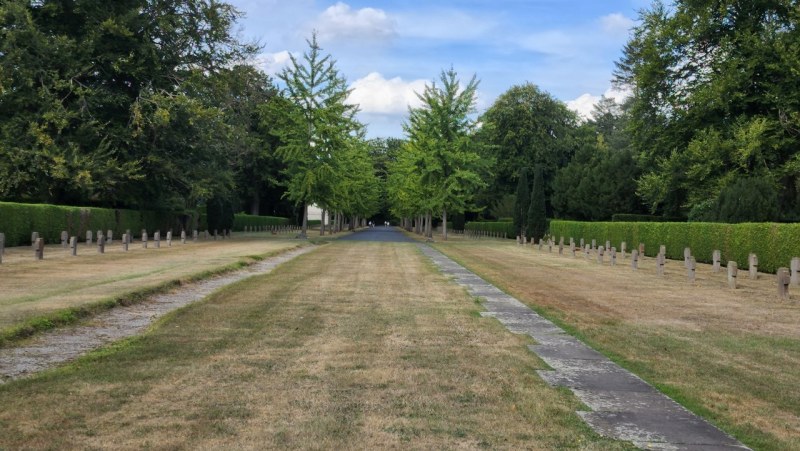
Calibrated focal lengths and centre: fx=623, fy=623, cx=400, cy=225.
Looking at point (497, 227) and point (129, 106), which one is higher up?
point (129, 106)

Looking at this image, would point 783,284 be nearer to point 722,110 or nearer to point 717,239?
point 717,239

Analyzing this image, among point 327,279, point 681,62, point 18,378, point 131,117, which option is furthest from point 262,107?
point 18,378

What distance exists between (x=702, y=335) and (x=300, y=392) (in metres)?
6.49

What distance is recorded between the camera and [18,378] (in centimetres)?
575

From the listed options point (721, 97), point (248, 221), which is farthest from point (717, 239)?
point (248, 221)

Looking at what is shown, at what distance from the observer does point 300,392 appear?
5.36 meters

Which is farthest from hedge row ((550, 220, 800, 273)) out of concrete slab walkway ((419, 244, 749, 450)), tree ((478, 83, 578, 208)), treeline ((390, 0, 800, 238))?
tree ((478, 83, 578, 208))

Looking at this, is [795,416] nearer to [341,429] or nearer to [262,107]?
[341,429]

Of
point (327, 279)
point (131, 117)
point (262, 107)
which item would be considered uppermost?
point (262, 107)

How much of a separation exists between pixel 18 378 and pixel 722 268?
78.6ft

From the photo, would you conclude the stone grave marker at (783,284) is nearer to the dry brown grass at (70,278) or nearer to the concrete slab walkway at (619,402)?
the concrete slab walkway at (619,402)

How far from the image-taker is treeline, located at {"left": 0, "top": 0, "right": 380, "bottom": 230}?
101ft

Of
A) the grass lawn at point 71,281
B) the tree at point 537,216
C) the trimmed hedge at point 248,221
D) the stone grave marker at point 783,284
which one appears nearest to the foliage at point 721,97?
the tree at point 537,216

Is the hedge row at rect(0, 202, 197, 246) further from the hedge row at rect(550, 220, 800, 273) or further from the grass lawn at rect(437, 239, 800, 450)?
the hedge row at rect(550, 220, 800, 273)
